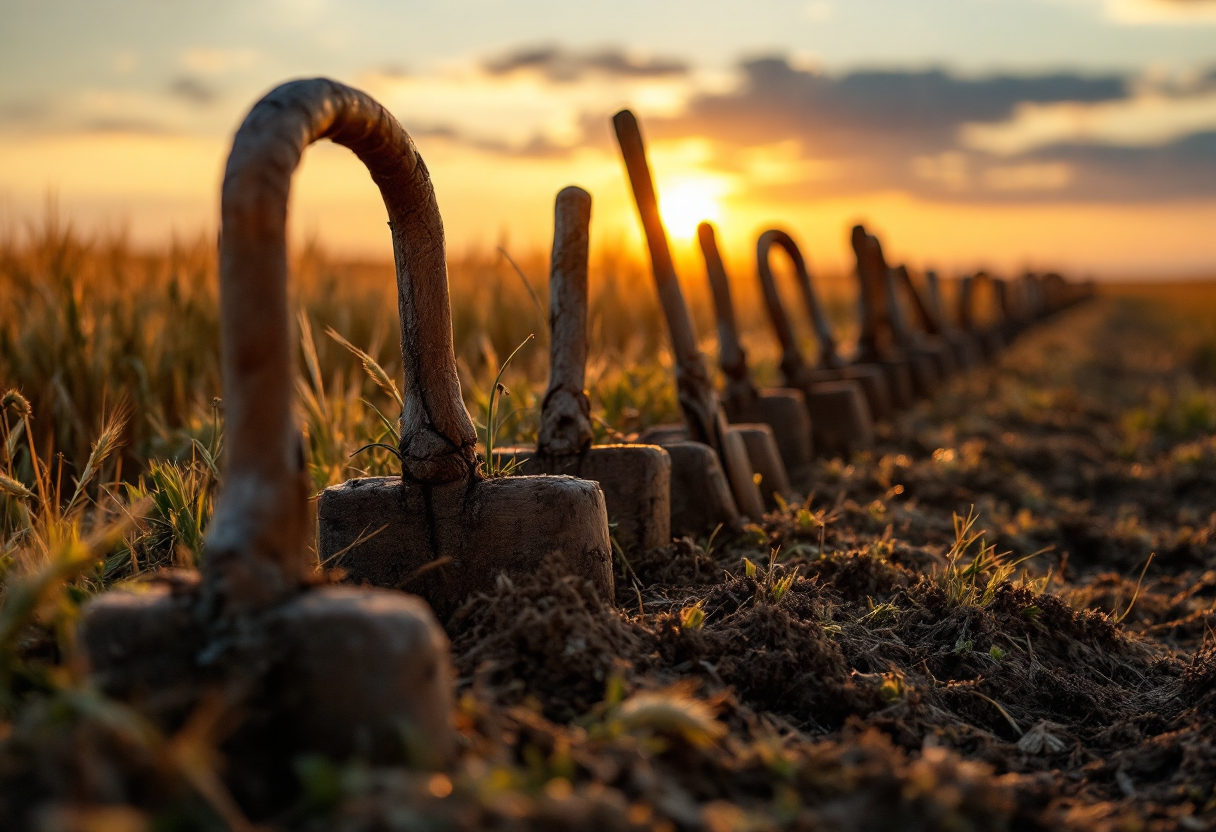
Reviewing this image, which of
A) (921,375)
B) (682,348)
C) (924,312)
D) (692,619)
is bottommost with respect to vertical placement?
(692,619)

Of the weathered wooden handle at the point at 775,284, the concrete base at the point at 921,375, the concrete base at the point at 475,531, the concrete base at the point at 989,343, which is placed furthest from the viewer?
the concrete base at the point at 989,343

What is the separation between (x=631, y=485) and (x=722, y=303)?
5.71 feet

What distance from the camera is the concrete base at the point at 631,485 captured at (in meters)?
2.63

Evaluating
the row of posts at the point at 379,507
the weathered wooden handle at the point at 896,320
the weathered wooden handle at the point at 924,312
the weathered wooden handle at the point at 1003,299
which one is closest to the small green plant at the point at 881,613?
the row of posts at the point at 379,507

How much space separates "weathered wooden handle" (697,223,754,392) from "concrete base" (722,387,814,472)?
0.66 ft

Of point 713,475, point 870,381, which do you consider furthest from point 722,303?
point 870,381

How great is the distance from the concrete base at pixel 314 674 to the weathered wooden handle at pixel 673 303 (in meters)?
2.05

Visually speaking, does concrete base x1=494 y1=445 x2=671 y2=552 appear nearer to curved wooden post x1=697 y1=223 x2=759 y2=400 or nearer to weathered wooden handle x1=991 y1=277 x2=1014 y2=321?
curved wooden post x1=697 y1=223 x2=759 y2=400

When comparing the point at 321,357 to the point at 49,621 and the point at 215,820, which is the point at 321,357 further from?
the point at 215,820

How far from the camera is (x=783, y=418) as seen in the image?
440 cm

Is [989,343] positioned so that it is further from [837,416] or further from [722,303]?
[722,303]

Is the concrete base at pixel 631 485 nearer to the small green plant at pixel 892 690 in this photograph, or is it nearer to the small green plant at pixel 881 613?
the small green plant at pixel 881 613

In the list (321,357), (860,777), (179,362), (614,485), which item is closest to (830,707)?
(860,777)

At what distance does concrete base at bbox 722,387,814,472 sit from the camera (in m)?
4.37
